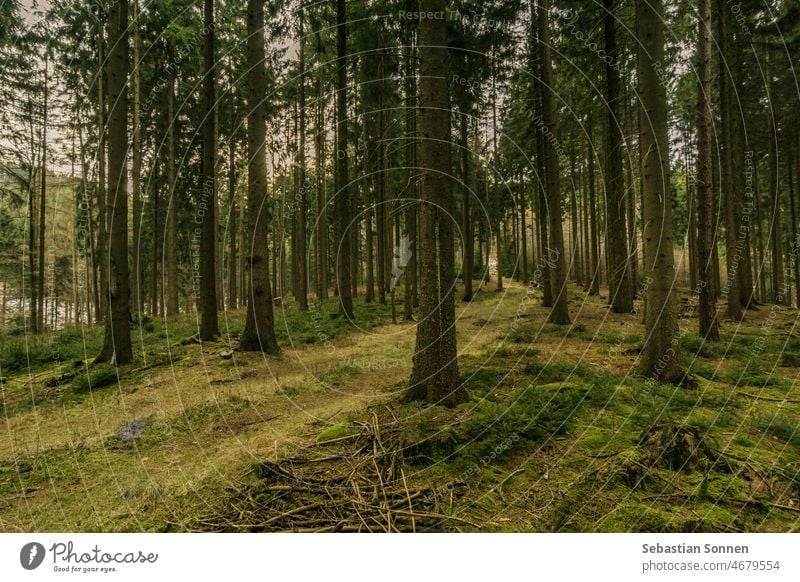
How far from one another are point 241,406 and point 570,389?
581 centimetres

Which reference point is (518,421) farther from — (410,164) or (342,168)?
(342,168)

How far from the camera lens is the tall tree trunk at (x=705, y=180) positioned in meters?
8.74

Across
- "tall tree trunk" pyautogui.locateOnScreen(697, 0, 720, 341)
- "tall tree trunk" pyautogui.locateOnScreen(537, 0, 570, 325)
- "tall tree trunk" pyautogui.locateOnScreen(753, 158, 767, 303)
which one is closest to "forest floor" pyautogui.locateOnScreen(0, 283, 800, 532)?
"tall tree trunk" pyautogui.locateOnScreen(697, 0, 720, 341)

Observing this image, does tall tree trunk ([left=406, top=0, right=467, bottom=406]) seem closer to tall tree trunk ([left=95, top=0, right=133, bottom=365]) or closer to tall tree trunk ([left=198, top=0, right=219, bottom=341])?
tall tree trunk ([left=95, top=0, right=133, bottom=365])

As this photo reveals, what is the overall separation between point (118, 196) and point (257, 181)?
3368 mm

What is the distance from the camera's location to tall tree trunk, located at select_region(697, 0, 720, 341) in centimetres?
874

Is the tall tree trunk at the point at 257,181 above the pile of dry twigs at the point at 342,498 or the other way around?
above

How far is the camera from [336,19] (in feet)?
49.1

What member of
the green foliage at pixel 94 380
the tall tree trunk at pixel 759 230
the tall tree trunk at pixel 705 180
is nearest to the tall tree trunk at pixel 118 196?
the green foliage at pixel 94 380

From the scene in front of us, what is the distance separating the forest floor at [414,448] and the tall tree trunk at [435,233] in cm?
58

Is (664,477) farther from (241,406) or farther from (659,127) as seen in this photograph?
(241,406)

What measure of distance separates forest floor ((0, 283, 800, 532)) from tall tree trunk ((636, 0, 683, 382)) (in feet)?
2.97

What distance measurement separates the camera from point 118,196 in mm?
9539

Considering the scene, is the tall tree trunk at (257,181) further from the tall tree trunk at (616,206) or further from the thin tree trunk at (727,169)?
the thin tree trunk at (727,169)
